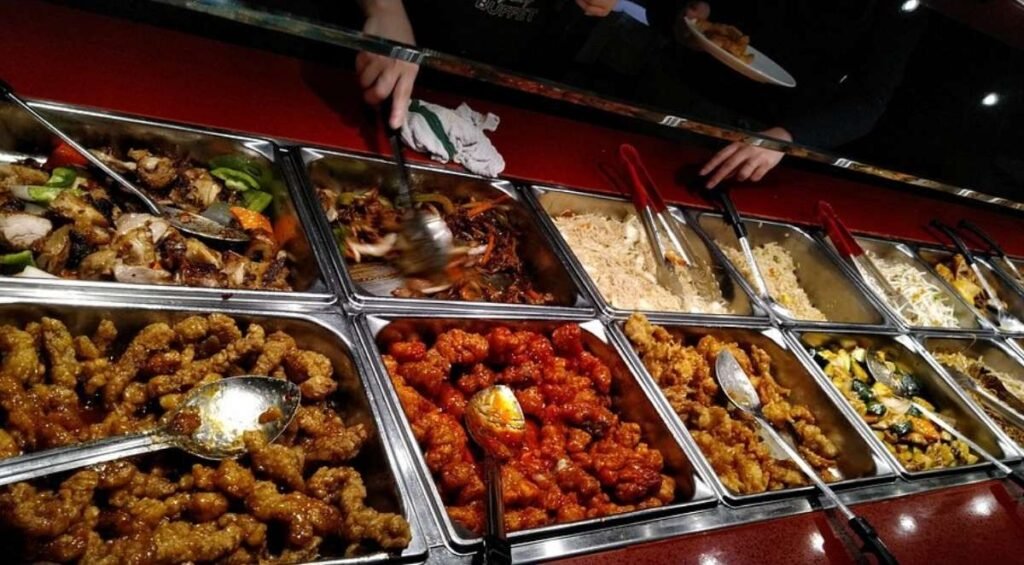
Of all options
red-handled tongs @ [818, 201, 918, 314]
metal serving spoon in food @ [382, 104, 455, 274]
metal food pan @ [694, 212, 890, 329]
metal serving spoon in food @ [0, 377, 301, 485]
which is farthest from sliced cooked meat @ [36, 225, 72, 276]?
red-handled tongs @ [818, 201, 918, 314]

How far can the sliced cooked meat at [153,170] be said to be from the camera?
229cm

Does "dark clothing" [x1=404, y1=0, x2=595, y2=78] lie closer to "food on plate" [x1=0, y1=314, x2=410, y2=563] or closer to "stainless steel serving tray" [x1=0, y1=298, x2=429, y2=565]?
"stainless steel serving tray" [x1=0, y1=298, x2=429, y2=565]

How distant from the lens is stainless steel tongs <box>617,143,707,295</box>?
338 cm

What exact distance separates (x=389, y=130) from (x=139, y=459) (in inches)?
73.0

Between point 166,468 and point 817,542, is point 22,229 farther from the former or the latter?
point 817,542

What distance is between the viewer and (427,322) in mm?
2312

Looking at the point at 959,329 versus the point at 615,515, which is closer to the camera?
the point at 615,515

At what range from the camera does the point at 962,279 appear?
184 inches

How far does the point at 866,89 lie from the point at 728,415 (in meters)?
3.81

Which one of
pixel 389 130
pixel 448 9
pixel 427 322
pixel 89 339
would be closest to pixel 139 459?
pixel 89 339

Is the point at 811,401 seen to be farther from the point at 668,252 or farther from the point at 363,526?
the point at 363,526

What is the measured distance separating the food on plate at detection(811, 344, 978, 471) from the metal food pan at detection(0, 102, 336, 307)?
2.71 meters

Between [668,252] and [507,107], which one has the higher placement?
[507,107]

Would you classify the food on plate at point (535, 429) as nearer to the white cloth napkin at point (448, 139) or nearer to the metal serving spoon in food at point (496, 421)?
the metal serving spoon in food at point (496, 421)
